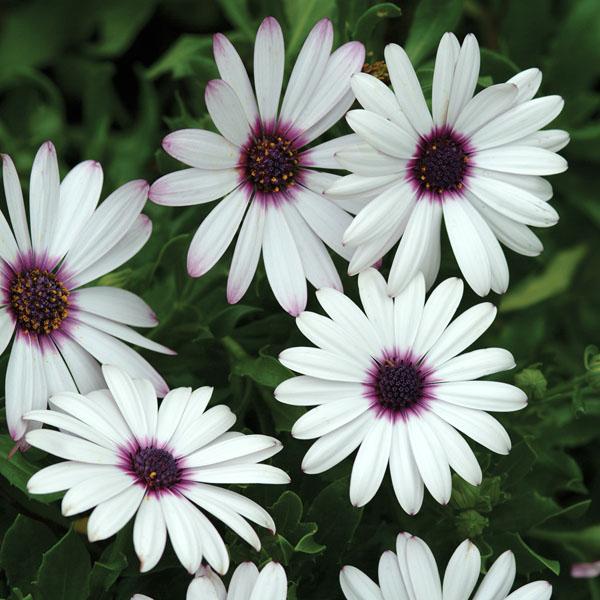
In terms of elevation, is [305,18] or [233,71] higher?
[305,18]

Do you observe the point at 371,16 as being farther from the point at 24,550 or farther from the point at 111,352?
the point at 24,550

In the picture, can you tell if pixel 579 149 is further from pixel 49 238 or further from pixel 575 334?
pixel 49 238

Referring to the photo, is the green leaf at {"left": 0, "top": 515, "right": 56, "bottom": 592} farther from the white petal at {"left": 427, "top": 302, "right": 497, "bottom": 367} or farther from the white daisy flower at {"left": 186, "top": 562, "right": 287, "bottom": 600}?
the white petal at {"left": 427, "top": 302, "right": 497, "bottom": 367}

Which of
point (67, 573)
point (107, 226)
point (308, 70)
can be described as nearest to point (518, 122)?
point (308, 70)

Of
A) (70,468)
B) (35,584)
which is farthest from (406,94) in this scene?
(35,584)

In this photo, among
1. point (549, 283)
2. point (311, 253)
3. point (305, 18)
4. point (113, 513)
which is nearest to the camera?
point (113, 513)

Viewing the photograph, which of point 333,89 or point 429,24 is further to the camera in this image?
point 429,24

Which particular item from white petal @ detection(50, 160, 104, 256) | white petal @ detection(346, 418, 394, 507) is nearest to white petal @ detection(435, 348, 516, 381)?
white petal @ detection(346, 418, 394, 507)

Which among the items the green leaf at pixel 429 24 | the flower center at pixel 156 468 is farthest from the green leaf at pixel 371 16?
the flower center at pixel 156 468
